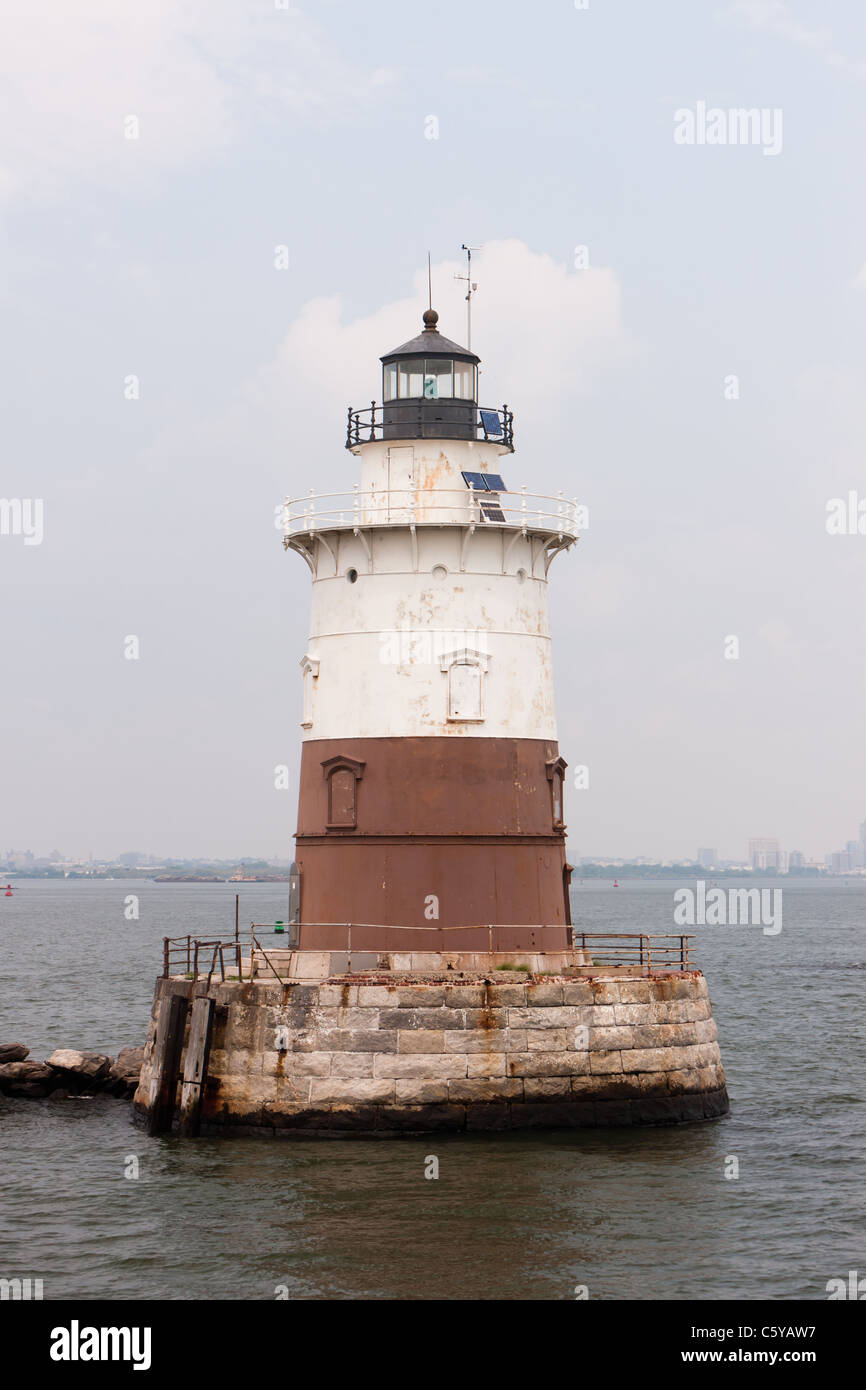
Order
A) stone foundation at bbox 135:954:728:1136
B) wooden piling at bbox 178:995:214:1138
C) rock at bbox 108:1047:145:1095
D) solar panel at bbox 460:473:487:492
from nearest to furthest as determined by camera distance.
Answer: stone foundation at bbox 135:954:728:1136 → wooden piling at bbox 178:995:214:1138 → solar panel at bbox 460:473:487:492 → rock at bbox 108:1047:145:1095

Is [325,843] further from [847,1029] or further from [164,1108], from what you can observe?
[847,1029]

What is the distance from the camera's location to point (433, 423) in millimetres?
31891

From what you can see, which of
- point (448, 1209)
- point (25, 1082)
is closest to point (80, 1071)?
point (25, 1082)

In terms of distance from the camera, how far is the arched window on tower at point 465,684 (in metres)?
30.5

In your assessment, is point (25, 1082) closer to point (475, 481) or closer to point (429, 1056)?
point (429, 1056)

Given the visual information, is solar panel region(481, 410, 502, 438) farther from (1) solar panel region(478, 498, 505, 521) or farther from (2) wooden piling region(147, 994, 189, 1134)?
(2) wooden piling region(147, 994, 189, 1134)

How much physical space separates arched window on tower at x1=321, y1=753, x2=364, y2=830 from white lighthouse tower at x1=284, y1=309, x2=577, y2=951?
0.03 metres

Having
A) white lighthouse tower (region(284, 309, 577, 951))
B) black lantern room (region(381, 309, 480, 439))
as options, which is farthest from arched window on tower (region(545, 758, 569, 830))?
black lantern room (region(381, 309, 480, 439))

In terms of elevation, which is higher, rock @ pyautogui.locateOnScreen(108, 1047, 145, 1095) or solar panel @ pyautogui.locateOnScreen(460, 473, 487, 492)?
solar panel @ pyautogui.locateOnScreen(460, 473, 487, 492)

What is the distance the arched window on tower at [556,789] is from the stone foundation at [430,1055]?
4067 mm

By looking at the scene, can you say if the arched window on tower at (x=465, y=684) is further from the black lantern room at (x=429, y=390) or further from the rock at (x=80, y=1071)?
the rock at (x=80, y=1071)

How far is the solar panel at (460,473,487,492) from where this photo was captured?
31.5m

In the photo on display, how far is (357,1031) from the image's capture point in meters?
27.5
